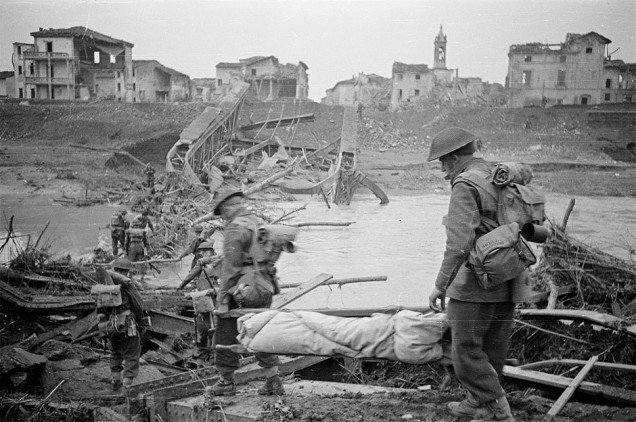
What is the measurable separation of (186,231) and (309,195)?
777cm

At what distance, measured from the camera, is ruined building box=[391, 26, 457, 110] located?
144 ft

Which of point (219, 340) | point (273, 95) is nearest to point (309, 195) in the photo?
point (273, 95)

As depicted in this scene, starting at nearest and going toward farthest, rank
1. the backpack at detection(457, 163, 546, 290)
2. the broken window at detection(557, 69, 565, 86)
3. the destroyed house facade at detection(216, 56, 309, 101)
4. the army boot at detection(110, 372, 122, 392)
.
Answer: the backpack at detection(457, 163, 546, 290), the army boot at detection(110, 372, 122, 392), the broken window at detection(557, 69, 565, 86), the destroyed house facade at detection(216, 56, 309, 101)

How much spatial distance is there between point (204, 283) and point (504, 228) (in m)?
5.28

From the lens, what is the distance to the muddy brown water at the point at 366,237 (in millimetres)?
10836

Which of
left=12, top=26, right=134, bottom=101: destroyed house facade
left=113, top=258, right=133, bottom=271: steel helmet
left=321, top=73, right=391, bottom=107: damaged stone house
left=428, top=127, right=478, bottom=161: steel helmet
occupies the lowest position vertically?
left=113, top=258, right=133, bottom=271: steel helmet

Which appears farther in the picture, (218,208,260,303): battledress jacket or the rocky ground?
the rocky ground

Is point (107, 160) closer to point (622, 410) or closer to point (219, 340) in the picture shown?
point (219, 340)

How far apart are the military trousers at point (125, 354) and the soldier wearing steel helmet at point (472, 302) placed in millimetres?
3673

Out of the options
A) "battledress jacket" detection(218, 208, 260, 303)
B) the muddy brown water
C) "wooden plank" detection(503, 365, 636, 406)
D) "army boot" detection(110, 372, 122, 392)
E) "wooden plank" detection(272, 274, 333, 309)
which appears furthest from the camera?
the muddy brown water

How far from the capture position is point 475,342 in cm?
339

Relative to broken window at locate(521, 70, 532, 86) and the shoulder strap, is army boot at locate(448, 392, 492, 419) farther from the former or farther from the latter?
broken window at locate(521, 70, 532, 86)

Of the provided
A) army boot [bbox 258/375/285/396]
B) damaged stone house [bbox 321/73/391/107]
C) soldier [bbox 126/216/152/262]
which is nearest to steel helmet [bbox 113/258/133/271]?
army boot [bbox 258/375/285/396]

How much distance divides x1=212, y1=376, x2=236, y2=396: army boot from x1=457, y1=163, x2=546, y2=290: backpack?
6.52 feet
